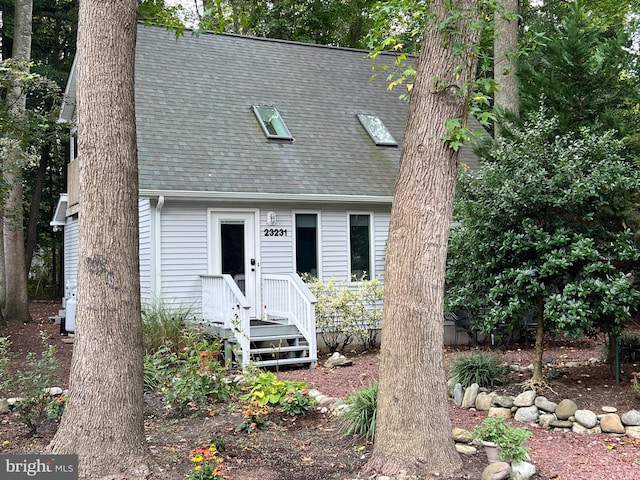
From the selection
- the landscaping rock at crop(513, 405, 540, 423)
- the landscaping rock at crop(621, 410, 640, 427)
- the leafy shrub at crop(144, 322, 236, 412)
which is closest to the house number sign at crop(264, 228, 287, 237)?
the leafy shrub at crop(144, 322, 236, 412)

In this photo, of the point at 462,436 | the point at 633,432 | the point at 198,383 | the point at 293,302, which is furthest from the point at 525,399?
the point at 293,302

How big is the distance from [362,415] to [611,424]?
2.38m

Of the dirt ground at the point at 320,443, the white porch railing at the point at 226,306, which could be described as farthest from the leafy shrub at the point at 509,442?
the white porch railing at the point at 226,306

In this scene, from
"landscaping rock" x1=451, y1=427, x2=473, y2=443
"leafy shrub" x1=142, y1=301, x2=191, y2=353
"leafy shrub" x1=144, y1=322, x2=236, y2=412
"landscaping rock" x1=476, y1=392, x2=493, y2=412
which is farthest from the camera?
"leafy shrub" x1=142, y1=301, x2=191, y2=353

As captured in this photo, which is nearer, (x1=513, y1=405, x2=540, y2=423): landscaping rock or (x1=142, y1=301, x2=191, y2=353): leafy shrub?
(x1=513, y1=405, x2=540, y2=423): landscaping rock

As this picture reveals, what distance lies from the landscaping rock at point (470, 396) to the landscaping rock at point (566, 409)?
37.8 inches

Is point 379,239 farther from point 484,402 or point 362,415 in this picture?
point 362,415

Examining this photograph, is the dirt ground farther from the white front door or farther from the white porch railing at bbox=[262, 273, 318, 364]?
the white front door

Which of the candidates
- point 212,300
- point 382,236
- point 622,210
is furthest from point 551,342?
point 212,300

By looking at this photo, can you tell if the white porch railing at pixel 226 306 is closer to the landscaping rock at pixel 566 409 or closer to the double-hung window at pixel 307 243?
the double-hung window at pixel 307 243

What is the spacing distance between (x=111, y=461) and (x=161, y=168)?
7.02 m

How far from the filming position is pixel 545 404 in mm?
6137

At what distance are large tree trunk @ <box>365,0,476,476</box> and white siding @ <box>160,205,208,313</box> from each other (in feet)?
21.5

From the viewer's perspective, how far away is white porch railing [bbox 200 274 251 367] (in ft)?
29.7
